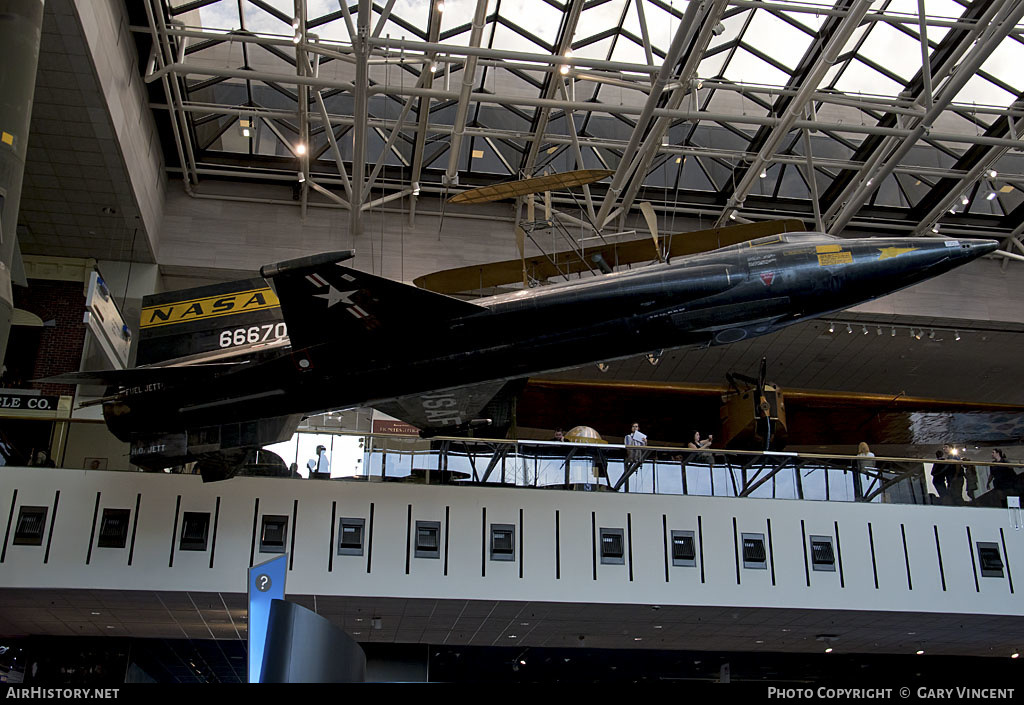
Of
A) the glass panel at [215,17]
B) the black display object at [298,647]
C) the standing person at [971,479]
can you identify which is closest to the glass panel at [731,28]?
the standing person at [971,479]

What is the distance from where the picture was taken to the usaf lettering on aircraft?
1110 centimetres

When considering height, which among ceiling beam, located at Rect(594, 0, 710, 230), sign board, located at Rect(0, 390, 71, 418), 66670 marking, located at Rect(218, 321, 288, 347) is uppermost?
ceiling beam, located at Rect(594, 0, 710, 230)

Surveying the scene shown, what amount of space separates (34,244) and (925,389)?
919 inches

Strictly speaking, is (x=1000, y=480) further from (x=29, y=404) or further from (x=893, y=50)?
(x=29, y=404)

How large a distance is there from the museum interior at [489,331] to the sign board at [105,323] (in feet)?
0.20

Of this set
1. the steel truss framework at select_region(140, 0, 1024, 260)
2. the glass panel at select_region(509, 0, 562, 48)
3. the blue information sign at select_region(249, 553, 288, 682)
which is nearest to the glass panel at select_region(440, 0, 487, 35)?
the steel truss framework at select_region(140, 0, 1024, 260)

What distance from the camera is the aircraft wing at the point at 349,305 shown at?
28.9ft

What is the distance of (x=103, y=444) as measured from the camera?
12781 millimetres

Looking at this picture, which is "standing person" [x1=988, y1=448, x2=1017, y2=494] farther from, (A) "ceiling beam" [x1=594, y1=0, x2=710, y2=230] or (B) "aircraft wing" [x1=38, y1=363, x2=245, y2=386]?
(B) "aircraft wing" [x1=38, y1=363, x2=245, y2=386]

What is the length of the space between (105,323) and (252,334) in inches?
61.3

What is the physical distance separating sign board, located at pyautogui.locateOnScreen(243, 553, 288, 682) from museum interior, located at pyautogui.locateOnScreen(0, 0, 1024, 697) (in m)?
0.65

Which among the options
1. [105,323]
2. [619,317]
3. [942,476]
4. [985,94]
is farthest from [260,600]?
[985,94]

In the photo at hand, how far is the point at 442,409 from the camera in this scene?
38.2ft

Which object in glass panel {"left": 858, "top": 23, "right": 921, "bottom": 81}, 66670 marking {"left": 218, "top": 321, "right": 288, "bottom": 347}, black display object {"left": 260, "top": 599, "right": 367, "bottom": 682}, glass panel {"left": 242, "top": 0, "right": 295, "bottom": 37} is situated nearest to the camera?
black display object {"left": 260, "top": 599, "right": 367, "bottom": 682}
